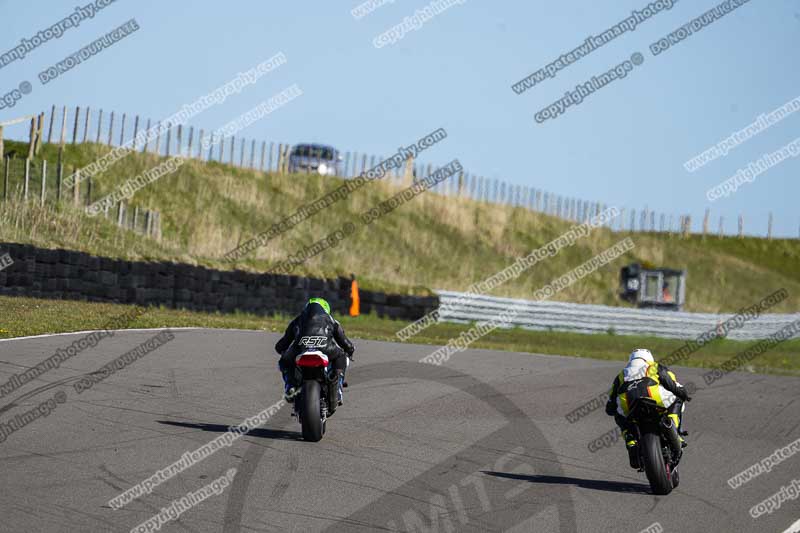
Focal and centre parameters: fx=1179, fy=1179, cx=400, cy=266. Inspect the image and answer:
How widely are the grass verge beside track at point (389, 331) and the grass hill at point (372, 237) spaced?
2.70 metres

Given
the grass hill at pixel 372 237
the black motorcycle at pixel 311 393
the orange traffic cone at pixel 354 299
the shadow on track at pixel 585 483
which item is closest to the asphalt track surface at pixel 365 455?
the shadow on track at pixel 585 483

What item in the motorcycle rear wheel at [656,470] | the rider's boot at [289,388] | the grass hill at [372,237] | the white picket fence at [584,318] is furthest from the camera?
the white picket fence at [584,318]

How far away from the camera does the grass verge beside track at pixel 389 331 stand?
16.9m

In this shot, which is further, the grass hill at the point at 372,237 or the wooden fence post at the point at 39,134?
the wooden fence post at the point at 39,134

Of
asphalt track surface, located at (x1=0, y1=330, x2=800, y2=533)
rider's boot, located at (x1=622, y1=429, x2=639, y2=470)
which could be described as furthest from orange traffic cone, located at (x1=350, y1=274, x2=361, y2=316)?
rider's boot, located at (x1=622, y1=429, x2=639, y2=470)

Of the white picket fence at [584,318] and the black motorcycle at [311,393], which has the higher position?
the black motorcycle at [311,393]

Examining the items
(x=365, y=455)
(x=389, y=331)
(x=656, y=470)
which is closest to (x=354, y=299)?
(x=389, y=331)

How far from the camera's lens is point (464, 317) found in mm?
30578

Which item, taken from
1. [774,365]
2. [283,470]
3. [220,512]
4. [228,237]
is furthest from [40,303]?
[228,237]

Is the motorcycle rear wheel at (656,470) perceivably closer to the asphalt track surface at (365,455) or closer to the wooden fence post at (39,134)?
the asphalt track surface at (365,455)

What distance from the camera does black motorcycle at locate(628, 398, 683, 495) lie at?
8781mm

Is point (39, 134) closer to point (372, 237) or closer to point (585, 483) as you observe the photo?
point (372, 237)

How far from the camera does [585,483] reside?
9.07 m

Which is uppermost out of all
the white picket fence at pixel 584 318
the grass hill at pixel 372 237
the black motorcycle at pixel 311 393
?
the grass hill at pixel 372 237
